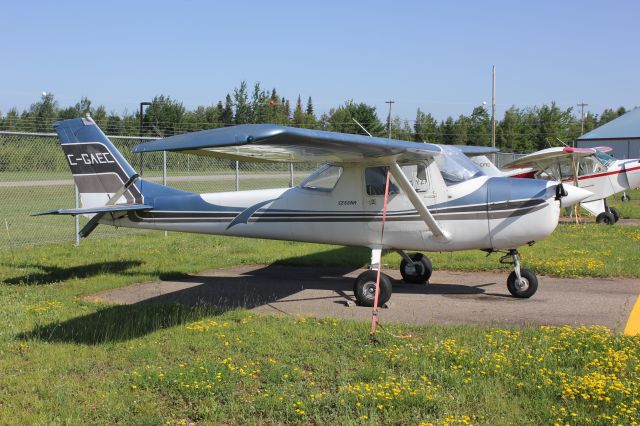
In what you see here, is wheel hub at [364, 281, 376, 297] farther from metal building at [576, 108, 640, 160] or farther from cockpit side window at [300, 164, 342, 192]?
metal building at [576, 108, 640, 160]

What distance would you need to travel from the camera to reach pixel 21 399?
476 cm

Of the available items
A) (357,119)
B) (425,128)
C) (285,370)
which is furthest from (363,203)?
(425,128)

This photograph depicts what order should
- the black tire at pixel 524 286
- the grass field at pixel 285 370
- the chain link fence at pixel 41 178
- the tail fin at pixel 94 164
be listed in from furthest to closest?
the chain link fence at pixel 41 178
the tail fin at pixel 94 164
the black tire at pixel 524 286
the grass field at pixel 285 370

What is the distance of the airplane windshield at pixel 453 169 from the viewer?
28.1 ft

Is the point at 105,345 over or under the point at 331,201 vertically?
under

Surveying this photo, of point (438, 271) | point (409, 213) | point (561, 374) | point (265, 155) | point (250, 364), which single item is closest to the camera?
point (561, 374)

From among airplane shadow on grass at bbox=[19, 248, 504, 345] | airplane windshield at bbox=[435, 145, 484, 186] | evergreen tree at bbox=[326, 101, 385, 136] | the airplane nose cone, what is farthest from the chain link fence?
evergreen tree at bbox=[326, 101, 385, 136]

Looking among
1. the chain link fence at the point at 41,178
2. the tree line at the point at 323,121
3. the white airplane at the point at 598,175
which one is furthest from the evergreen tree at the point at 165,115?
the white airplane at the point at 598,175

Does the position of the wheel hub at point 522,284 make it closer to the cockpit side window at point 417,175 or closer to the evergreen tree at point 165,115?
the cockpit side window at point 417,175

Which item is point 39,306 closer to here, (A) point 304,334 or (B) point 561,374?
(A) point 304,334

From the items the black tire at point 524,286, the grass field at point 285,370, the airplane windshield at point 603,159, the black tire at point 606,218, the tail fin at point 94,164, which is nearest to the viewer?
the grass field at point 285,370

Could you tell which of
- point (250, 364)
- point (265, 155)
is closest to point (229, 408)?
point (250, 364)

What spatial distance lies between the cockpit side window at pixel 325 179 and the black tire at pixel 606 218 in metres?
12.4

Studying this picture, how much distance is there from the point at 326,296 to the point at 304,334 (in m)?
2.53
